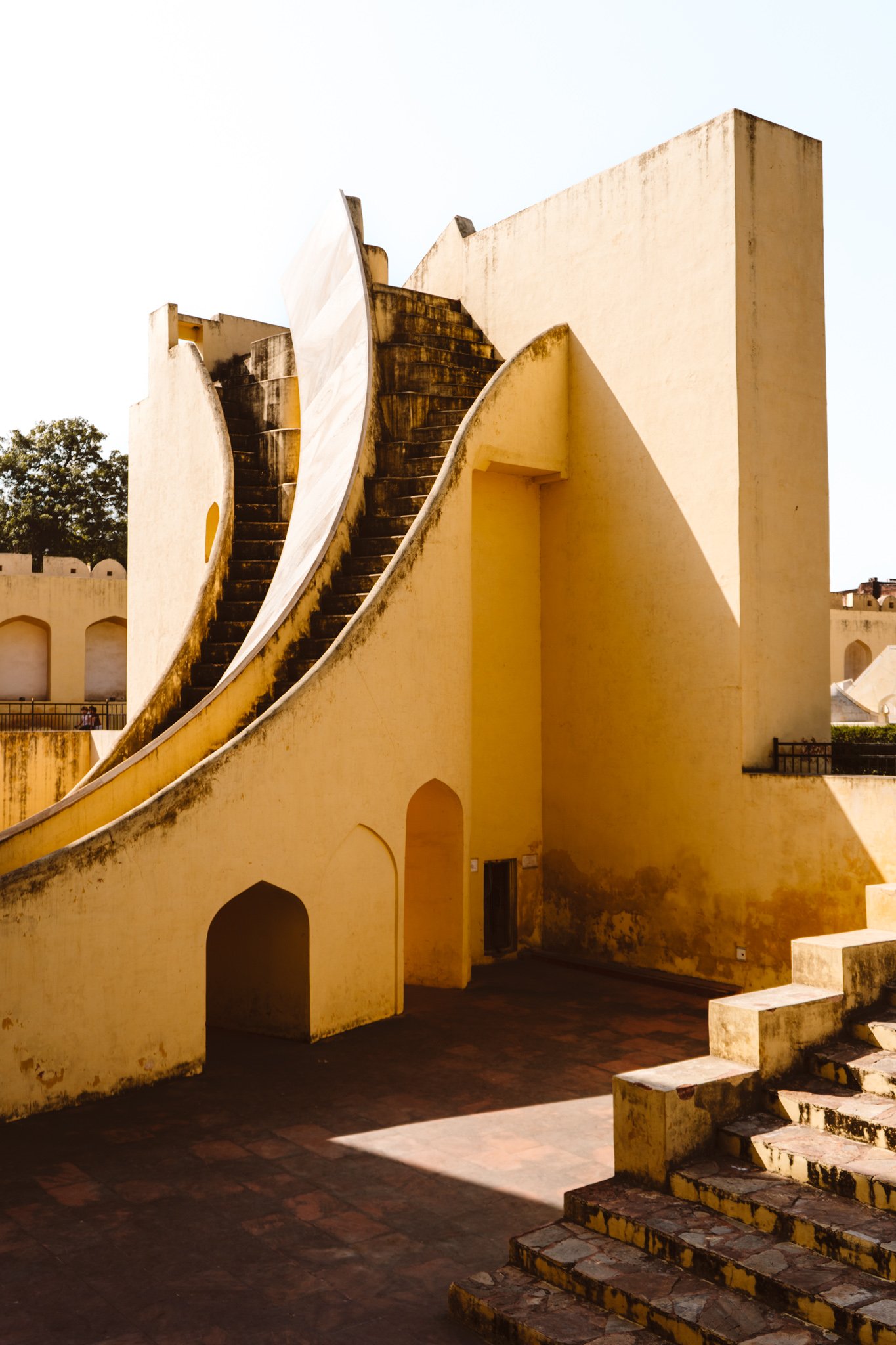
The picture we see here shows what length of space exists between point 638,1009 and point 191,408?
917cm

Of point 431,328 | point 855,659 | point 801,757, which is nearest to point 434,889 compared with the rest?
point 801,757

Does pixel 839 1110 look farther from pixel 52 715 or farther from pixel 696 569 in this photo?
pixel 52 715

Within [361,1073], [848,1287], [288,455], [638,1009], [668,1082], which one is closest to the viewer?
[848,1287]

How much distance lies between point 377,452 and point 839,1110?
796 centimetres

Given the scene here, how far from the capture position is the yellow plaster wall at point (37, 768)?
655 inches

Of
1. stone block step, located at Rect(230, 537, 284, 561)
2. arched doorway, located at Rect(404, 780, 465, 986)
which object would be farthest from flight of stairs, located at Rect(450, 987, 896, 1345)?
stone block step, located at Rect(230, 537, 284, 561)

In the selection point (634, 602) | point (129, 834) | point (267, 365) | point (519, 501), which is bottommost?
point (129, 834)

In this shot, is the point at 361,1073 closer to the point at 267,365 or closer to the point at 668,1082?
the point at 668,1082

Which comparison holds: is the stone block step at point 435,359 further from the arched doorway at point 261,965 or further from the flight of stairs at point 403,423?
the arched doorway at point 261,965

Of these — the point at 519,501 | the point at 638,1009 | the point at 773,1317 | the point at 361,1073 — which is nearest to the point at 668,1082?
the point at 773,1317

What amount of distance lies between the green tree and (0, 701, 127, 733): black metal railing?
9349 mm

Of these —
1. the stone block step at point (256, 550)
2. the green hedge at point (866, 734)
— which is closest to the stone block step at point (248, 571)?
the stone block step at point (256, 550)

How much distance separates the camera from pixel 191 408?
1448cm

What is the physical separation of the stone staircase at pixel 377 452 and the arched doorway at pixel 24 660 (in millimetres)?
12149
